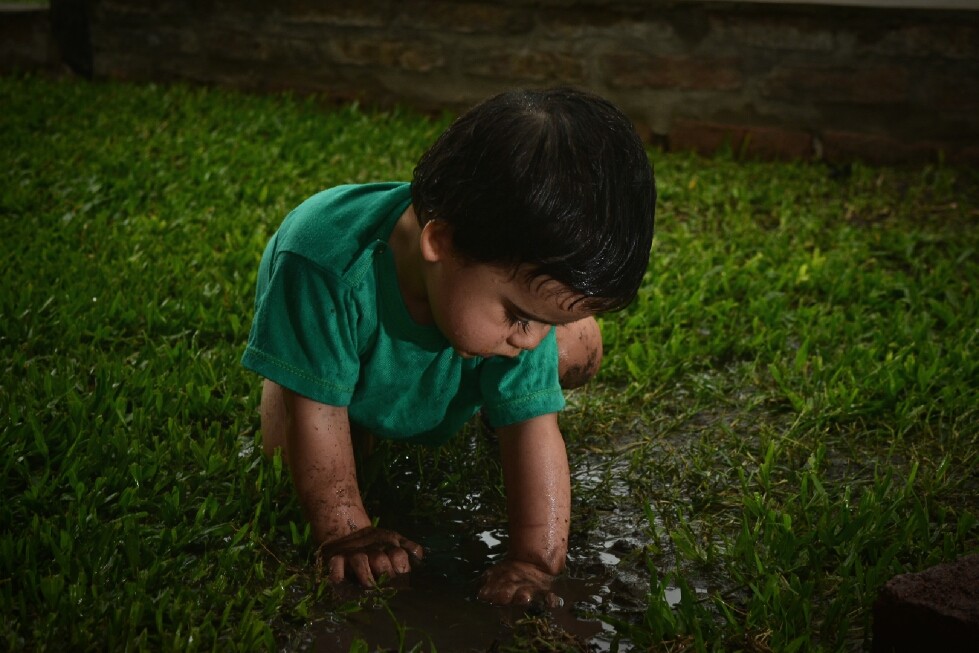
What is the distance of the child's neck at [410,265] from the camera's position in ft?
6.63


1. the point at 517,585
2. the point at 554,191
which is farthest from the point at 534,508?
the point at 554,191

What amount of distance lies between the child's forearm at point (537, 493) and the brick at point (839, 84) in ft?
10.8

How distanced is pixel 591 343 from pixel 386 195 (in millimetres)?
751

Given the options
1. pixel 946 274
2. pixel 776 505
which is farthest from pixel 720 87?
pixel 776 505

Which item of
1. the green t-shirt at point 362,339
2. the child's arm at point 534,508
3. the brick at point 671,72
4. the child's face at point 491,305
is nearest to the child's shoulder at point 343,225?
the green t-shirt at point 362,339

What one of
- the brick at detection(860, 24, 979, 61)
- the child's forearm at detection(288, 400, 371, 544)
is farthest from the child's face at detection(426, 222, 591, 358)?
the brick at detection(860, 24, 979, 61)

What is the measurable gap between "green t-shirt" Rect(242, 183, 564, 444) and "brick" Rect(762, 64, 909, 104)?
10.5ft

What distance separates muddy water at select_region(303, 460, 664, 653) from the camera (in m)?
1.91

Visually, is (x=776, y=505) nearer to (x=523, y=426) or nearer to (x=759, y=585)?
(x=759, y=585)

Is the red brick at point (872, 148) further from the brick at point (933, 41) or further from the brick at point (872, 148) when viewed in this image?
the brick at point (933, 41)

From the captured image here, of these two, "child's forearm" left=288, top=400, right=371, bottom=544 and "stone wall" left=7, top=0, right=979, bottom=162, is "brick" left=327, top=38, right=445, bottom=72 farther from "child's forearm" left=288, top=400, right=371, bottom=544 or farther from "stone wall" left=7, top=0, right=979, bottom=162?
"child's forearm" left=288, top=400, right=371, bottom=544

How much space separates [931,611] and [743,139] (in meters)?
3.71

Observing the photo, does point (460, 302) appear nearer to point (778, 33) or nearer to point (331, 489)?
point (331, 489)

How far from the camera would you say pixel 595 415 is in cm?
279
